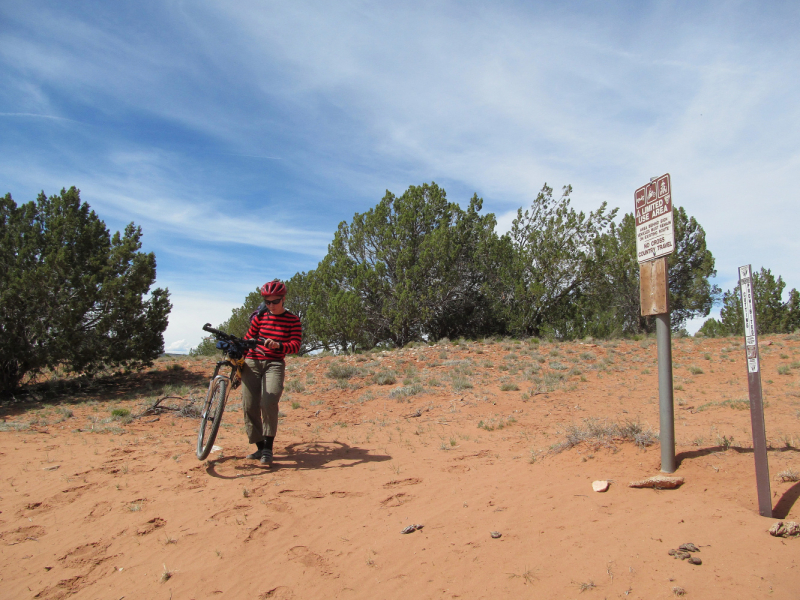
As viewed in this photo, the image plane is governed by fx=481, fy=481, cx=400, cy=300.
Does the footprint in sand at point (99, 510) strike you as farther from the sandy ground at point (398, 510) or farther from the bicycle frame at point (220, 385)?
the bicycle frame at point (220, 385)

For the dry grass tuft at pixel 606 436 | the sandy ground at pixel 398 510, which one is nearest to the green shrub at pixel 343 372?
the sandy ground at pixel 398 510

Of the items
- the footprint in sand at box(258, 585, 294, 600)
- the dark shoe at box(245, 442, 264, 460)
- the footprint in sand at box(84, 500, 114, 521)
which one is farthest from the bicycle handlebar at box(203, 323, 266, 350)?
the footprint in sand at box(258, 585, 294, 600)

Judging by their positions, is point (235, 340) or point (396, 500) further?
point (235, 340)

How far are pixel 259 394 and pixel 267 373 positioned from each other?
279 millimetres

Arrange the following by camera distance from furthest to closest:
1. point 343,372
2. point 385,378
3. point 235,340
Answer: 1. point 343,372
2. point 385,378
3. point 235,340

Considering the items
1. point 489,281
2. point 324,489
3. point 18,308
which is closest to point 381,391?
point 324,489

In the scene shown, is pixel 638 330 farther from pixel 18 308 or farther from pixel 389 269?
pixel 18 308

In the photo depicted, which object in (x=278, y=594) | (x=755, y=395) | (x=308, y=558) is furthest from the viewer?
(x=755, y=395)

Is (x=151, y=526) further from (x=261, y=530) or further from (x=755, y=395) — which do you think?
(x=755, y=395)

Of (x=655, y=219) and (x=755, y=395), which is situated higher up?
(x=655, y=219)

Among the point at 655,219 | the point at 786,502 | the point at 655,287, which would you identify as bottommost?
the point at 786,502

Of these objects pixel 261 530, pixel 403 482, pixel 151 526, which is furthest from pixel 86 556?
pixel 403 482

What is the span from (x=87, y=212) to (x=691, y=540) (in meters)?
15.7

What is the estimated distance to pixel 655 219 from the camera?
4.57m
